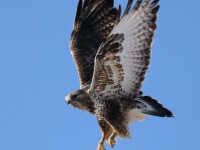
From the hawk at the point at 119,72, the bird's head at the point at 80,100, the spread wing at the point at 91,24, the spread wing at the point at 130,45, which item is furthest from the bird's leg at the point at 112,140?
the spread wing at the point at 91,24

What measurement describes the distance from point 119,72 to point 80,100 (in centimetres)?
66

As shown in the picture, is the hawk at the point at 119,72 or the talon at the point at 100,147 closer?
the hawk at the point at 119,72

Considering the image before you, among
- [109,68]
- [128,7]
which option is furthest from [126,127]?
[128,7]

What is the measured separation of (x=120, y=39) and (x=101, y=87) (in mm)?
724

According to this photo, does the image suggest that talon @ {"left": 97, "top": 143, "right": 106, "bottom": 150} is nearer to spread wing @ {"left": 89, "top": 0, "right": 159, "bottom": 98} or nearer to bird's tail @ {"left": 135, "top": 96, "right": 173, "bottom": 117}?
bird's tail @ {"left": 135, "top": 96, "right": 173, "bottom": 117}

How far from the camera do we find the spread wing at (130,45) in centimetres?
875

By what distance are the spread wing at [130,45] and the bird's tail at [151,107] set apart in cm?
50

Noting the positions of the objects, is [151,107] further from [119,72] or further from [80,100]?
[80,100]

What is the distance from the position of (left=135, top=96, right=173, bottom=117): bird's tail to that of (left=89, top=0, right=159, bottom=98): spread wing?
0.50 metres

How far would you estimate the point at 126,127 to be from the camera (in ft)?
31.0

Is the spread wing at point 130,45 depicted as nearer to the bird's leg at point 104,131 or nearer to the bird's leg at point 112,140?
the bird's leg at point 104,131

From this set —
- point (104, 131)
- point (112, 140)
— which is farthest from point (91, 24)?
point (112, 140)

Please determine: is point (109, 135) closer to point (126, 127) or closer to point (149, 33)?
point (126, 127)

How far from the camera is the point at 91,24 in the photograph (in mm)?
10664
